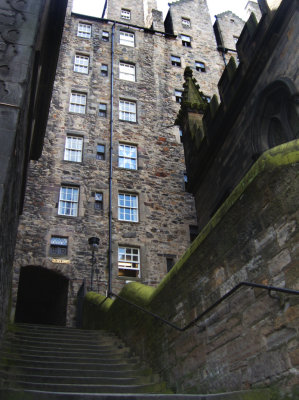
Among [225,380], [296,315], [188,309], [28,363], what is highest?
[188,309]

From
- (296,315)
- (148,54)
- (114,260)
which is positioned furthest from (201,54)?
(296,315)

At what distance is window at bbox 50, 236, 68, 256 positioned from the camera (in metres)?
15.5

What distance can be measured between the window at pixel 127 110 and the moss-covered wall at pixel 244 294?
16.1m

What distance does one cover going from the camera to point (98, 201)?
691 inches

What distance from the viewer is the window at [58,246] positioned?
15.5m

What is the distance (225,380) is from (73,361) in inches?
128

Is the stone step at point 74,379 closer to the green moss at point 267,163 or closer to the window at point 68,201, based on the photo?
the green moss at point 267,163

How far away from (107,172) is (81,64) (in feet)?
25.8

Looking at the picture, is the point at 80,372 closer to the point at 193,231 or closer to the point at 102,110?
the point at 193,231

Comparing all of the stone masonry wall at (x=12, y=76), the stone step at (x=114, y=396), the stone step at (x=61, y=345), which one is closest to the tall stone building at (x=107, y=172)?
the stone step at (x=61, y=345)

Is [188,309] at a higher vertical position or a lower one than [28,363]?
higher

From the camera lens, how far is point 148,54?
2488cm

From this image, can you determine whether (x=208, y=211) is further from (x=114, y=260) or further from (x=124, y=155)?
(x=124, y=155)

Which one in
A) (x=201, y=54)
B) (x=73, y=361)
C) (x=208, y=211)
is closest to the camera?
(x=73, y=361)
